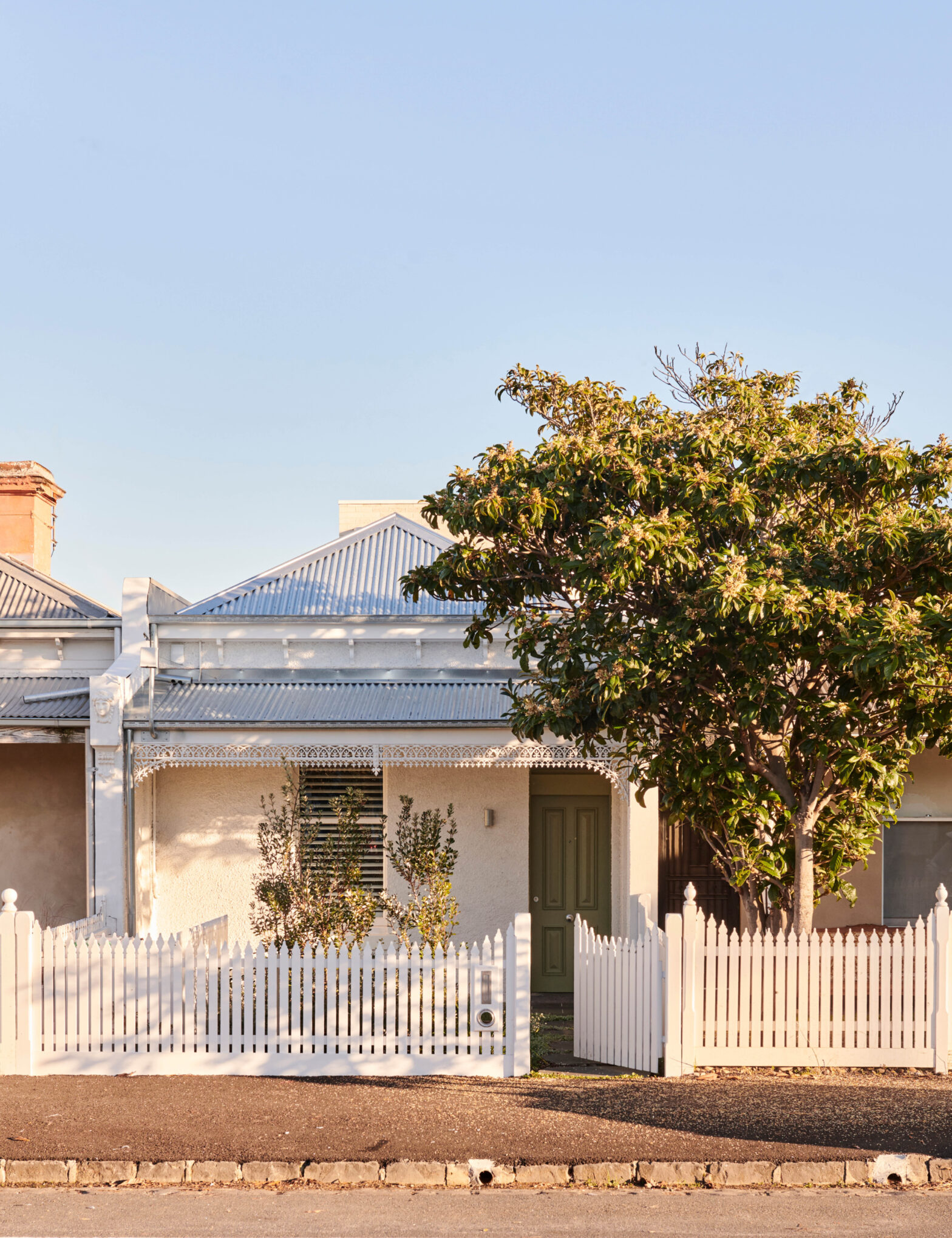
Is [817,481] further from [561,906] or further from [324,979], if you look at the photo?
[561,906]

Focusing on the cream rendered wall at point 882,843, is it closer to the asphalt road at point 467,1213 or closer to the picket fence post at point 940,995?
the picket fence post at point 940,995

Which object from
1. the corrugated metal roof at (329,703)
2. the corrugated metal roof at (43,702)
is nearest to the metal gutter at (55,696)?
the corrugated metal roof at (43,702)

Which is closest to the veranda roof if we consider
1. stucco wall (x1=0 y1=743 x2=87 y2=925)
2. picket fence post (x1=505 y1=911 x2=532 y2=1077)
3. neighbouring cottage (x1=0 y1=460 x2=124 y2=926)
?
neighbouring cottage (x1=0 y1=460 x2=124 y2=926)

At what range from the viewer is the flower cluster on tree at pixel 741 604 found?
743cm

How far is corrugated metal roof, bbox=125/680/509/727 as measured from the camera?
35.2 ft

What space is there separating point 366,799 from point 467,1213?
6.28 m

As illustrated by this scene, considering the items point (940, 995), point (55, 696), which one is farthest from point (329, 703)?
point (940, 995)

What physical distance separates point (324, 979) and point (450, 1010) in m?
0.95

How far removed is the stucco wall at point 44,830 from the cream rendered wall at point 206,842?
3.50ft

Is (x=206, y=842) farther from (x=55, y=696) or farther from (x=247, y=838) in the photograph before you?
(x=55, y=696)

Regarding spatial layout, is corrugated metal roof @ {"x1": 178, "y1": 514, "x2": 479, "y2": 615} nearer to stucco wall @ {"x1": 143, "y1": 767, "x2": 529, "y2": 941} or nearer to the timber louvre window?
the timber louvre window

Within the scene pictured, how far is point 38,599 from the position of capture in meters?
13.1

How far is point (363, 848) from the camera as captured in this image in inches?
384

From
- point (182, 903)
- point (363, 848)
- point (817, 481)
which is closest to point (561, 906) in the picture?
point (363, 848)
